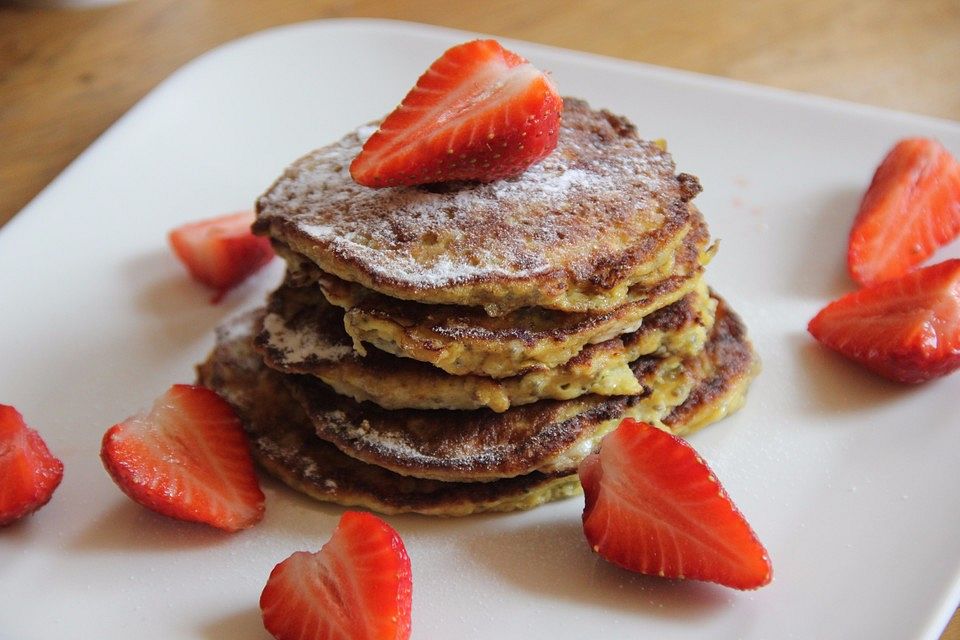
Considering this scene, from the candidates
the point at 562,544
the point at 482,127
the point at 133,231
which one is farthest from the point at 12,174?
the point at 562,544

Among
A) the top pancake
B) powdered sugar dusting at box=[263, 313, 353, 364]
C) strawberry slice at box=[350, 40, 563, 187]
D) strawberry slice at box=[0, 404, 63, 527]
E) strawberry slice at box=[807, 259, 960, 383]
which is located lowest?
strawberry slice at box=[0, 404, 63, 527]

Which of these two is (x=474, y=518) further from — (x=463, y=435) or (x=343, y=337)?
(x=343, y=337)

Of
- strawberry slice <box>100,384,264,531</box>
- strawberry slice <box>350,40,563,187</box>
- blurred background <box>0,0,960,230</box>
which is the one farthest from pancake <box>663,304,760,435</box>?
blurred background <box>0,0,960,230</box>

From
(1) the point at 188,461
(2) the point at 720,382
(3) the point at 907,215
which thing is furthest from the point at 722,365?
(1) the point at 188,461

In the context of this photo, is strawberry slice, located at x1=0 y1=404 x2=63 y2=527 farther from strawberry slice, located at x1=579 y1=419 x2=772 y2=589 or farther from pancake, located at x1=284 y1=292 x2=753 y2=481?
strawberry slice, located at x1=579 y1=419 x2=772 y2=589

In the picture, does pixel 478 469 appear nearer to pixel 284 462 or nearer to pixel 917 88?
pixel 284 462

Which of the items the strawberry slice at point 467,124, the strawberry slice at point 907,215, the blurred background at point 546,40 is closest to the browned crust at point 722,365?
the strawberry slice at point 907,215

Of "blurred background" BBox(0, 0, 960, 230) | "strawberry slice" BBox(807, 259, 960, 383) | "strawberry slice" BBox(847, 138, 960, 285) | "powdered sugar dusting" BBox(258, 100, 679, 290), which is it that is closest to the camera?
"powdered sugar dusting" BBox(258, 100, 679, 290)
